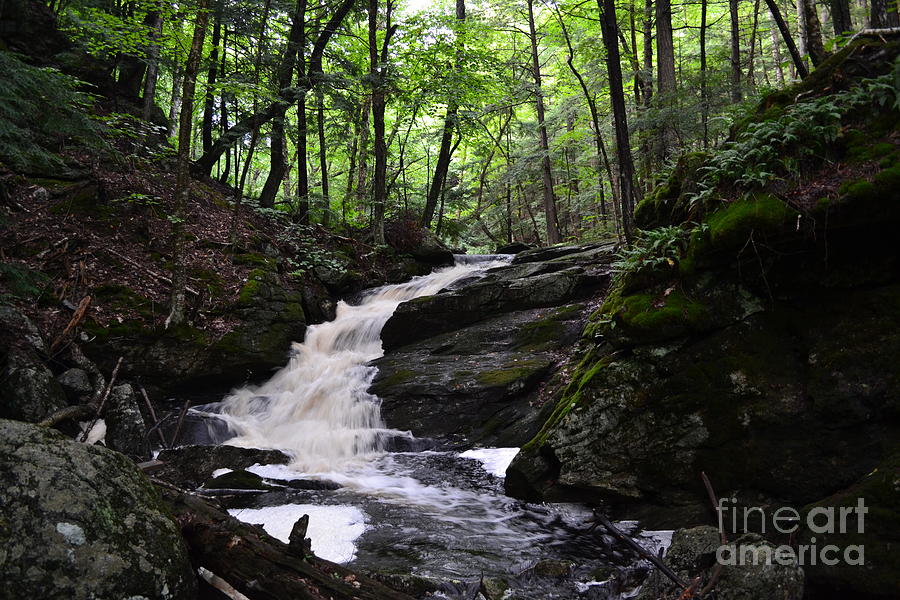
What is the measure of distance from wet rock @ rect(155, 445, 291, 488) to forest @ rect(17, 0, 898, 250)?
5988 mm

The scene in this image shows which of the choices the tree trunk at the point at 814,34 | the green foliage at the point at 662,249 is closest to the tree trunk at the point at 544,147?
the tree trunk at the point at 814,34

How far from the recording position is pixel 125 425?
7465 millimetres

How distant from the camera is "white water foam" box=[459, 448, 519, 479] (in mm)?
7066

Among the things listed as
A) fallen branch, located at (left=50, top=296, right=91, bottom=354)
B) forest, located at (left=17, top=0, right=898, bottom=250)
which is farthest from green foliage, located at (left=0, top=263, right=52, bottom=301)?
forest, located at (left=17, top=0, right=898, bottom=250)

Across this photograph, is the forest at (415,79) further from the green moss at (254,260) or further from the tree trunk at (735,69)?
the green moss at (254,260)

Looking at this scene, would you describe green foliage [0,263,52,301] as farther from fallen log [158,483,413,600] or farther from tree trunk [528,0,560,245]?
tree trunk [528,0,560,245]

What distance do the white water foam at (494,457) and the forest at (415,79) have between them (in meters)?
4.71

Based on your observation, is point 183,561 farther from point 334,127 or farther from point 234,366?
point 334,127

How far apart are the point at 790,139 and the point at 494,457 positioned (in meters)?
5.67

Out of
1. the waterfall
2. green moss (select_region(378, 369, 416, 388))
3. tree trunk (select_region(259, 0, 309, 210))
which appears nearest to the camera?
the waterfall

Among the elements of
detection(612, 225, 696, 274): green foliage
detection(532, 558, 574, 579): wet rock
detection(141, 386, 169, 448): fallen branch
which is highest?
detection(612, 225, 696, 274): green foliage

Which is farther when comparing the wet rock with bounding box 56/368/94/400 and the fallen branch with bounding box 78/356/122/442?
the wet rock with bounding box 56/368/94/400

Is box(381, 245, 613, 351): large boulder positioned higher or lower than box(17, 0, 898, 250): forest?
lower

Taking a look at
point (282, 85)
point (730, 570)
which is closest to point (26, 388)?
point (730, 570)
